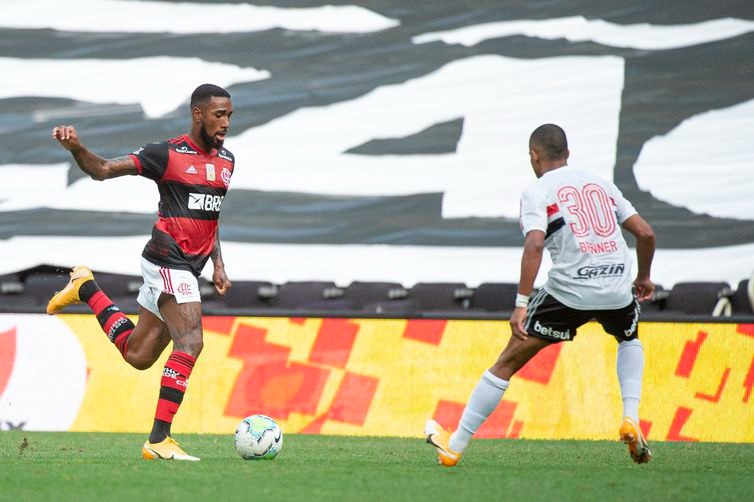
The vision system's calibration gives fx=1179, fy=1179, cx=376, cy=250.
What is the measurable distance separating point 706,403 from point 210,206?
4.90m

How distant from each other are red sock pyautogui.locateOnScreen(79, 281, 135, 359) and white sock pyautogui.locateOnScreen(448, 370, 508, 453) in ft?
7.70

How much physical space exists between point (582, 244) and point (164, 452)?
268 centimetres

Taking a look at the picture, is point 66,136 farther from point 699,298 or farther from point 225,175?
point 699,298

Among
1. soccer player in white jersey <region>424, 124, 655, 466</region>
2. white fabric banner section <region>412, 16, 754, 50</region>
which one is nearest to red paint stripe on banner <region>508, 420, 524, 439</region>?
soccer player in white jersey <region>424, 124, 655, 466</region>

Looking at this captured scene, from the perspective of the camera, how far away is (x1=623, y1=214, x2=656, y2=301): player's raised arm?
666 centimetres

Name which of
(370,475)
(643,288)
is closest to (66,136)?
(370,475)

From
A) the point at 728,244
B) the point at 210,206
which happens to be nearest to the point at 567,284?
the point at 210,206

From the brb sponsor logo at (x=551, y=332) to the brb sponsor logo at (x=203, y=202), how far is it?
7.03ft

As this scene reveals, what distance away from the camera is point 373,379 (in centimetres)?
1055

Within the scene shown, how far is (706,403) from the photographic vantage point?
32.7ft

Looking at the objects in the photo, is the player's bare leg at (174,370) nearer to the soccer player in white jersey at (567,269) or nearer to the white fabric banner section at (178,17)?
the soccer player in white jersey at (567,269)

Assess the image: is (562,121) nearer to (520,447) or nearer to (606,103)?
(606,103)

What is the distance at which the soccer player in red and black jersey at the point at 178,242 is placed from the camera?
275 inches

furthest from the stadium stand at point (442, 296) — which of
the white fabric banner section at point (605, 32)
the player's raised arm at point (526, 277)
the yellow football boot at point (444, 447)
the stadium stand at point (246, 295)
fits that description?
the player's raised arm at point (526, 277)
